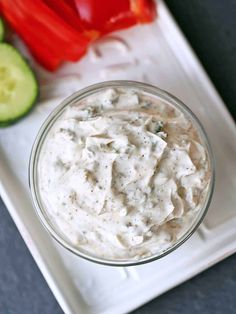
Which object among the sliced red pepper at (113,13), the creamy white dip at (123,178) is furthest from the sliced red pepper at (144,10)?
the creamy white dip at (123,178)

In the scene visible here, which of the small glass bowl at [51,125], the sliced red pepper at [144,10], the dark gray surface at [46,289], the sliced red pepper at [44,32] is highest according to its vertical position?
the sliced red pepper at [44,32]

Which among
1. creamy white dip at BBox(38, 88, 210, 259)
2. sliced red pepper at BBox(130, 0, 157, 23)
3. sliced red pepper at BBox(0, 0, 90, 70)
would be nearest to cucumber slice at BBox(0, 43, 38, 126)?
sliced red pepper at BBox(0, 0, 90, 70)

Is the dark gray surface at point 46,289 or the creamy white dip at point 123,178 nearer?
the creamy white dip at point 123,178

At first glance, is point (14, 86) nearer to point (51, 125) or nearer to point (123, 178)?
point (51, 125)

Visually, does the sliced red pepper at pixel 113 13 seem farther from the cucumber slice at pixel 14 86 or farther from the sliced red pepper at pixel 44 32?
the cucumber slice at pixel 14 86

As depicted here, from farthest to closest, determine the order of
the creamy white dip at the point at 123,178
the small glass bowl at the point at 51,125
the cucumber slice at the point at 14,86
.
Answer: the cucumber slice at the point at 14,86, the small glass bowl at the point at 51,125, the creamy white dip at the point at 123,178

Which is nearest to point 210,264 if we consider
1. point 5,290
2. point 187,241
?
point 187,241

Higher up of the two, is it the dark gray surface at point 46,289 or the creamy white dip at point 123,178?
the creamy white dip at point 123,178

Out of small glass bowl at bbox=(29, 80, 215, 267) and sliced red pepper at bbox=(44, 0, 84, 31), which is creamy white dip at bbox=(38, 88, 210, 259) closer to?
small glass bowl at bbox=(29, 80, 215, 267)
